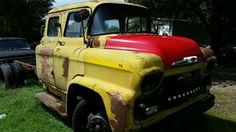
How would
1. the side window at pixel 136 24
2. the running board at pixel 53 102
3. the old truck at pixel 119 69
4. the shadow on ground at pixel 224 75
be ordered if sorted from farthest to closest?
the shadow on ground at pixel 224 75 < the running board at pixel 53 102 < the side window at pixel 136 24 < the old truck at pixel 119 69

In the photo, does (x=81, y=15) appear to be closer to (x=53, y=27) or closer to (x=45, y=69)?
(x=53, y=27)

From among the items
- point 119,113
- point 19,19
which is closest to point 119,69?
point 119,113

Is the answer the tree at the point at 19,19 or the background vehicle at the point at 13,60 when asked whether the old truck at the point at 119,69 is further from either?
the tree at the point at 19,19

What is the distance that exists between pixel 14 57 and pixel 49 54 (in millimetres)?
5740

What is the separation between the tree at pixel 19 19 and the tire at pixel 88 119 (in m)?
35.0

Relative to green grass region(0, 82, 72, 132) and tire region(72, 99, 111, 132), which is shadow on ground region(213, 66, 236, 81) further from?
tire region(72, 99, 111, 132)

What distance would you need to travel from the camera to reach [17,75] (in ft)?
37.2

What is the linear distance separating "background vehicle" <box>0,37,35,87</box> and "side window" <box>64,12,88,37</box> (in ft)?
15.1

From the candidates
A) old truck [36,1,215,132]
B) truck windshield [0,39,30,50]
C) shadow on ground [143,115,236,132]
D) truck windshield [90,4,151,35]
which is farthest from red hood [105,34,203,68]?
truck windshield [0,39,30,50]

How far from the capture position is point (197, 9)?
74.6 feet

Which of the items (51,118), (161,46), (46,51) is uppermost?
(161,46)

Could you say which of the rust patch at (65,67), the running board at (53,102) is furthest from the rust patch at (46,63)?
the rust patch at (65,67)

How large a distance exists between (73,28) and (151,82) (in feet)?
8.27

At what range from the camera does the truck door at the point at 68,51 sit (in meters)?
6.54
